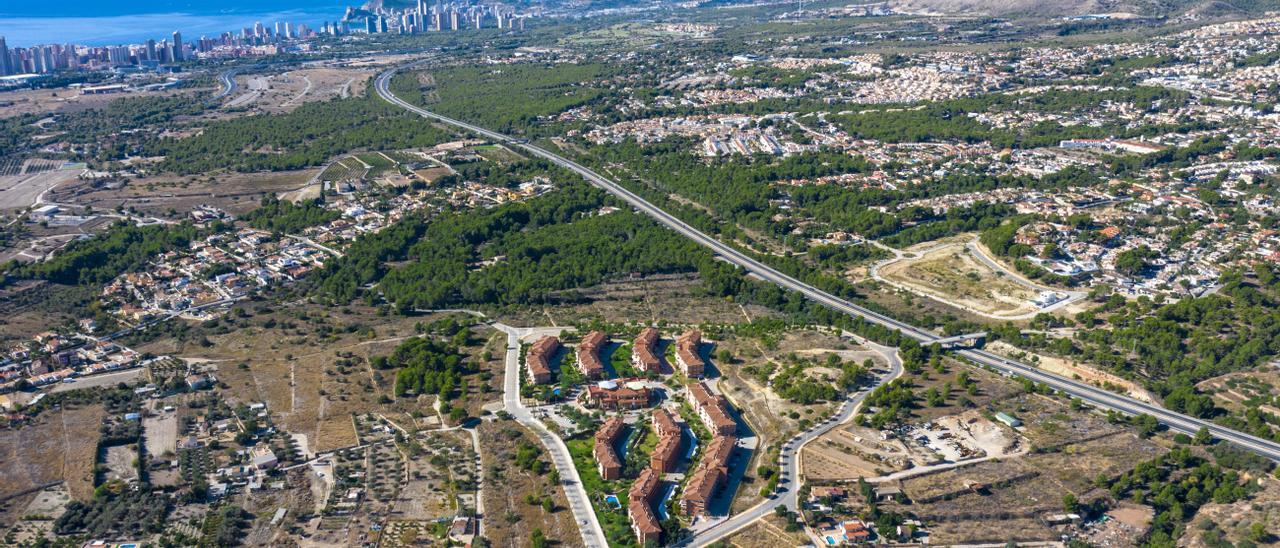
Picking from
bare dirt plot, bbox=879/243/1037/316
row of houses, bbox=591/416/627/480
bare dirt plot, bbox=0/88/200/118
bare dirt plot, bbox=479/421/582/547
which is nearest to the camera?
bare dirt plot, bbox=479/421/582/547

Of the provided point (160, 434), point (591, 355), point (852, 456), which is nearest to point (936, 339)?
point (852, 456)

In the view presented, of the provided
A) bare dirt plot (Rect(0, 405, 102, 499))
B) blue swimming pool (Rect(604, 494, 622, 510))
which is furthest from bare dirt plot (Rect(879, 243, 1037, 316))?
bare dirt plot (Rect(0, 405, 102, 499))

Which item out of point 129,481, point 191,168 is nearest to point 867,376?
point 129,481

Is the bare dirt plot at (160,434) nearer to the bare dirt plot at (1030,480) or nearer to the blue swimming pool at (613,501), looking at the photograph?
the blue swimming pool at (613,501)

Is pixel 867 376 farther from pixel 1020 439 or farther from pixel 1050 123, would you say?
pixel 1050 123

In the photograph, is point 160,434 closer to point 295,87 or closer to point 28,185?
point 28,185

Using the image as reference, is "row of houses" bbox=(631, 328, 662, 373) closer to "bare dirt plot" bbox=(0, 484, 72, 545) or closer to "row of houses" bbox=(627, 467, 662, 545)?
"row of houses" bbox=(627, 467, 662, 545)
